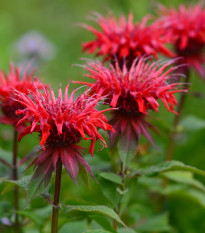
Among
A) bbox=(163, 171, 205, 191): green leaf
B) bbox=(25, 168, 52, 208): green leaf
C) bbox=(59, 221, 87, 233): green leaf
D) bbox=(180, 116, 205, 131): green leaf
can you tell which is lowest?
bbox=(59, 221, 87, 233): green leaf

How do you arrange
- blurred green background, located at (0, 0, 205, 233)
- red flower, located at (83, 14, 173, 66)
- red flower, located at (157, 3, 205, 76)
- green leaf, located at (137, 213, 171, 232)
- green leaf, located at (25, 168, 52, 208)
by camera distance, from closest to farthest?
green leaf, located at (25, 168, 52, 208) < red flower, located at (83, 14, 173, 66) < green leaf, located at (137, 213, 171, 232) < red flower, located at (157, 3, 205, 76) < blurred green background, located at (0, 0, 205, 233)

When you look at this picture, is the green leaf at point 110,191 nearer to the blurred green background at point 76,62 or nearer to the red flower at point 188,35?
the blurred green background at point 76,62

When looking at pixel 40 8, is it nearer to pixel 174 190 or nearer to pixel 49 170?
pixel 174 190

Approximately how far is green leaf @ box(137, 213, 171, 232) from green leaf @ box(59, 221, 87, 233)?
0.36 metres

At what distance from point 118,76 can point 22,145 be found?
126 centimetres

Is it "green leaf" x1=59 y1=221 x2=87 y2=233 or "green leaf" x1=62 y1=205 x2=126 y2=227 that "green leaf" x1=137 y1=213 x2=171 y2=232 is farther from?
"green leaf" x1=62 y1=205 x2=126 y2=227

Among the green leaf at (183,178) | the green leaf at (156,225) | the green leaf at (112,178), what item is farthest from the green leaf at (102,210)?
the green leaf at (156,225)

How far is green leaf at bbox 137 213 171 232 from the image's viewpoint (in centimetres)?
171

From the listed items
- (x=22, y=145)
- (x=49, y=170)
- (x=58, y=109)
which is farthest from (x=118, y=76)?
(x=22, y=145)

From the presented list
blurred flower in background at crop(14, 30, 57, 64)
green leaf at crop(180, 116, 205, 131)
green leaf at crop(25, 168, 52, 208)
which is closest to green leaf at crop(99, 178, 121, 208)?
green leaf at crop(25, 168, 52, 208)

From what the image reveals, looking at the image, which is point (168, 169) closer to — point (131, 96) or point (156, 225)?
point (131, 96)

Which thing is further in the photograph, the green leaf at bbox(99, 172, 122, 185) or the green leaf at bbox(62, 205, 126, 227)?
the green leaf at bbox(99, 172, 122, 185)

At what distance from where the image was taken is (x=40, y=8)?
5004mm

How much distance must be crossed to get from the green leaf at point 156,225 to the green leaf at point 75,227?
361 mm
